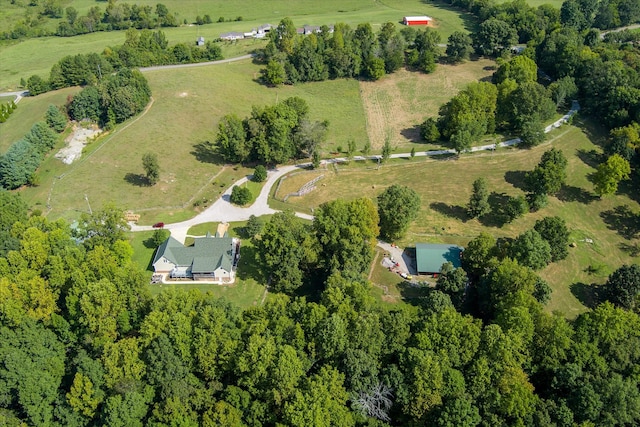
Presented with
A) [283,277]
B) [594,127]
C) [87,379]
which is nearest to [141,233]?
[283,277]

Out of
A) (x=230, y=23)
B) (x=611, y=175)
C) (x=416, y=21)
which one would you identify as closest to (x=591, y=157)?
(x=611, y=175)

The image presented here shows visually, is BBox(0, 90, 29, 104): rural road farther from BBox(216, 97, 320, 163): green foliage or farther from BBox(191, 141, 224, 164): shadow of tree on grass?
BBox(216, 97, 320, 163): green foliage

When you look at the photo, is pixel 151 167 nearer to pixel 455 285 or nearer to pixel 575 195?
pixel 455 285

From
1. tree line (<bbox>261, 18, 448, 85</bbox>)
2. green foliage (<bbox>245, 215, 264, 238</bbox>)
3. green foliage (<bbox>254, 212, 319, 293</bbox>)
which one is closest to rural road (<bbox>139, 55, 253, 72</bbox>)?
tree line (<bbox>261, 18, 448, 85</bbox>)

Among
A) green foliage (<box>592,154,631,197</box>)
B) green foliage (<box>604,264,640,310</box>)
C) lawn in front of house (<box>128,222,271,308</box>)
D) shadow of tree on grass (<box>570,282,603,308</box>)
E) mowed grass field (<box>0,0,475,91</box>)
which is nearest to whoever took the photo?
green foliage (<box>604,264,640,310</box>)

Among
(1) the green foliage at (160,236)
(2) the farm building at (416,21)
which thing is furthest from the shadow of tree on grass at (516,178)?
(2) the farm building at (416,21)

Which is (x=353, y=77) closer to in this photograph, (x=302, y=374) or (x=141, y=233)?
(x=141, y=233)
